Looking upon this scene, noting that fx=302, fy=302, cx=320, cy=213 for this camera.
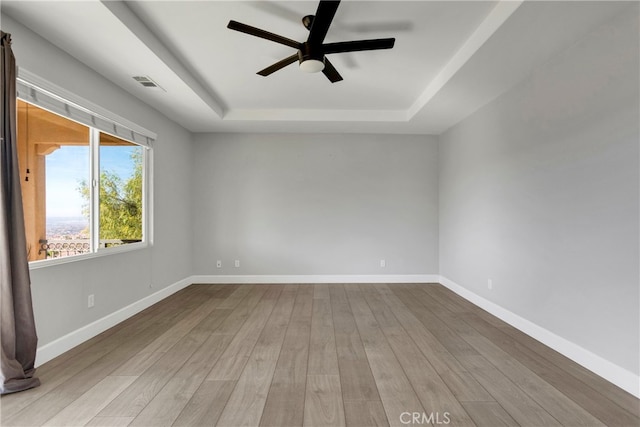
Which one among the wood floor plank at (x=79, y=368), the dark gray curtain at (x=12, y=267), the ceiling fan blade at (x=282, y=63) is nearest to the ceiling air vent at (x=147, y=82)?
the dark gray curtain at (x=12, y=267)

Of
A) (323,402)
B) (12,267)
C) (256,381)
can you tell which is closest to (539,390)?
(323,402)

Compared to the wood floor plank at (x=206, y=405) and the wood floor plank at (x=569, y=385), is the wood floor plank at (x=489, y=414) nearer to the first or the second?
the wood floor plank at (x=569, y=385)

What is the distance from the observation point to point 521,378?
220 cm

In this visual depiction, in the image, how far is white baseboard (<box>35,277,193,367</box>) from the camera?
2428 mm

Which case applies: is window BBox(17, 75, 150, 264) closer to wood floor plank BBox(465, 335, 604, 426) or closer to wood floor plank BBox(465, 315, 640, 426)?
wood floor plank BBox(465, 335, 604, 426)

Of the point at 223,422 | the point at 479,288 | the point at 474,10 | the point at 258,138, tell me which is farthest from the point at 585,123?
the point at 258,138

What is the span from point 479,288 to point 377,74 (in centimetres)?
296

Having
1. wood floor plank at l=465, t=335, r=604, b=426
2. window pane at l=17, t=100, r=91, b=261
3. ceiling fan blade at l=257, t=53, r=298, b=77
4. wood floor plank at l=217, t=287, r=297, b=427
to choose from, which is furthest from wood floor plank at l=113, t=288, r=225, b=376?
wood floor plank at l=465, t=335, r=604, b=426

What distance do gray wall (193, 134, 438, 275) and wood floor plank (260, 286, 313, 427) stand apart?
6.52 feet

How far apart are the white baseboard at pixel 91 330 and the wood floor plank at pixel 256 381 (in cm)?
161

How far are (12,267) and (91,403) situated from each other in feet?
3.46

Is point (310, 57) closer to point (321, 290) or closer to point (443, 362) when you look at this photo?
point (443, 362)

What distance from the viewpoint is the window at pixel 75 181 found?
2391mm

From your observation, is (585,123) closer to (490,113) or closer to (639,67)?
(639,67)
